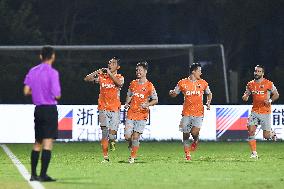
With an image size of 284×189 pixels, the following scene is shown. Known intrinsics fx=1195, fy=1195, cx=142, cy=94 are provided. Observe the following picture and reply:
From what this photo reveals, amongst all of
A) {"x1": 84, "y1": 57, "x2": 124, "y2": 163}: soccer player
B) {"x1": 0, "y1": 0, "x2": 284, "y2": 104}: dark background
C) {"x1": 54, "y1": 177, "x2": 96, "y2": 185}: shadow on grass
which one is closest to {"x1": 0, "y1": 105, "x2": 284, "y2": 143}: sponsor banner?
{"x1": 84, "y1": 57, "x2": 124, "y2": 163}: soccer player

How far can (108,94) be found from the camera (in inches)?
1032

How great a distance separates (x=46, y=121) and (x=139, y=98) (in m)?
6.05

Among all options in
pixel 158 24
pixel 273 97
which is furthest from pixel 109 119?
pixel 158 24

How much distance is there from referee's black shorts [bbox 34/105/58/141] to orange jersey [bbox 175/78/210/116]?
23.1 ft

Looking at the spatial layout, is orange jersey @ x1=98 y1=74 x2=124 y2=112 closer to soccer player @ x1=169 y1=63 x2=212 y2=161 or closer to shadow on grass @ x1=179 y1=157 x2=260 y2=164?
soccer player @ x1=169 y1=63 x2=212 y2=161

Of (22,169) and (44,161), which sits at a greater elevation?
(44,161)

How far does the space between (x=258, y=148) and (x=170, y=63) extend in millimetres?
11153

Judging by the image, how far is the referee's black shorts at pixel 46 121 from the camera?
62.7 ft

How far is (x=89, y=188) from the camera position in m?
18.0

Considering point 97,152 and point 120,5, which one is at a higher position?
point 120,5

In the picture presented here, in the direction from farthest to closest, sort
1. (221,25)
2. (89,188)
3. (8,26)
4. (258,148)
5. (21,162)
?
(221,25), (8,26), (258,148), (21,162), (89,188)

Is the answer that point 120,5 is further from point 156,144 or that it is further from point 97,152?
point 97,152

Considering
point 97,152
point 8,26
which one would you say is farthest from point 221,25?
point 97,152

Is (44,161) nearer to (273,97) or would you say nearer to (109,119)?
(109,119)
